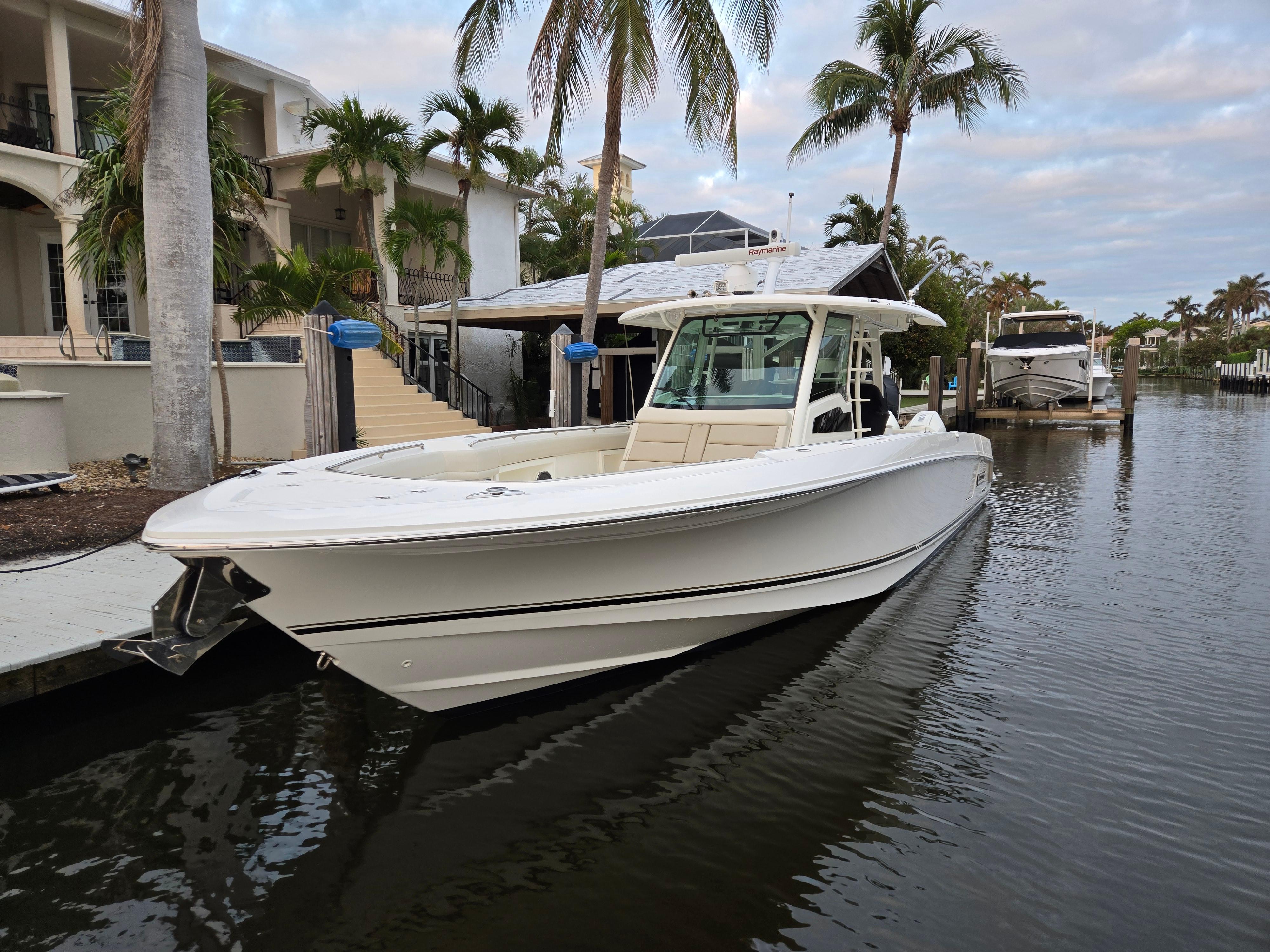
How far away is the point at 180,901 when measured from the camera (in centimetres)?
276

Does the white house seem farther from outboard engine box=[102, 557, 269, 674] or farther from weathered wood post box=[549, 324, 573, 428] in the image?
outboard engine box=[102, 557, 269, 674]

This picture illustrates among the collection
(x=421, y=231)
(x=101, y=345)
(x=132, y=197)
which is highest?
(x=421, y=231)

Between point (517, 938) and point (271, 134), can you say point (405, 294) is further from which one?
point (517, 938)

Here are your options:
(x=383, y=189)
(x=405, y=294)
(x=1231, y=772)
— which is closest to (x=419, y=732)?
(x=1231, y=772)

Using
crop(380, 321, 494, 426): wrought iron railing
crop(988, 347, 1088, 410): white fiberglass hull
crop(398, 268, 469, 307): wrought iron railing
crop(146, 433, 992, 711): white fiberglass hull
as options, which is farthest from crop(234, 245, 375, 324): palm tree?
crop(988, 347, 1088, 410): white fiberglass hull

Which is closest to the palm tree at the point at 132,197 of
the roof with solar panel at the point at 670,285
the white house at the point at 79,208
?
the white house at the point at 79,208

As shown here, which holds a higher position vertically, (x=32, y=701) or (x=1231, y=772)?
(x=32, y=701)

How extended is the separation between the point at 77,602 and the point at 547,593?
9.86 ft

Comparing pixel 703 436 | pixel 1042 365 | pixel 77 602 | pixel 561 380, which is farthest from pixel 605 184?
pixel 1042 365

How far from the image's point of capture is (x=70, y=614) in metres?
4.32

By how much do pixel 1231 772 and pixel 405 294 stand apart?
643 inches

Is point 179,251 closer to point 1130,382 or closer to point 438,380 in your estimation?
point 438,380

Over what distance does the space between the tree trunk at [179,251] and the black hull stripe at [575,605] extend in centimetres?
500

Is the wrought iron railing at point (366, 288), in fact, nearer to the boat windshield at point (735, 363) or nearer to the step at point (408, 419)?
the step at point (408, 419)
